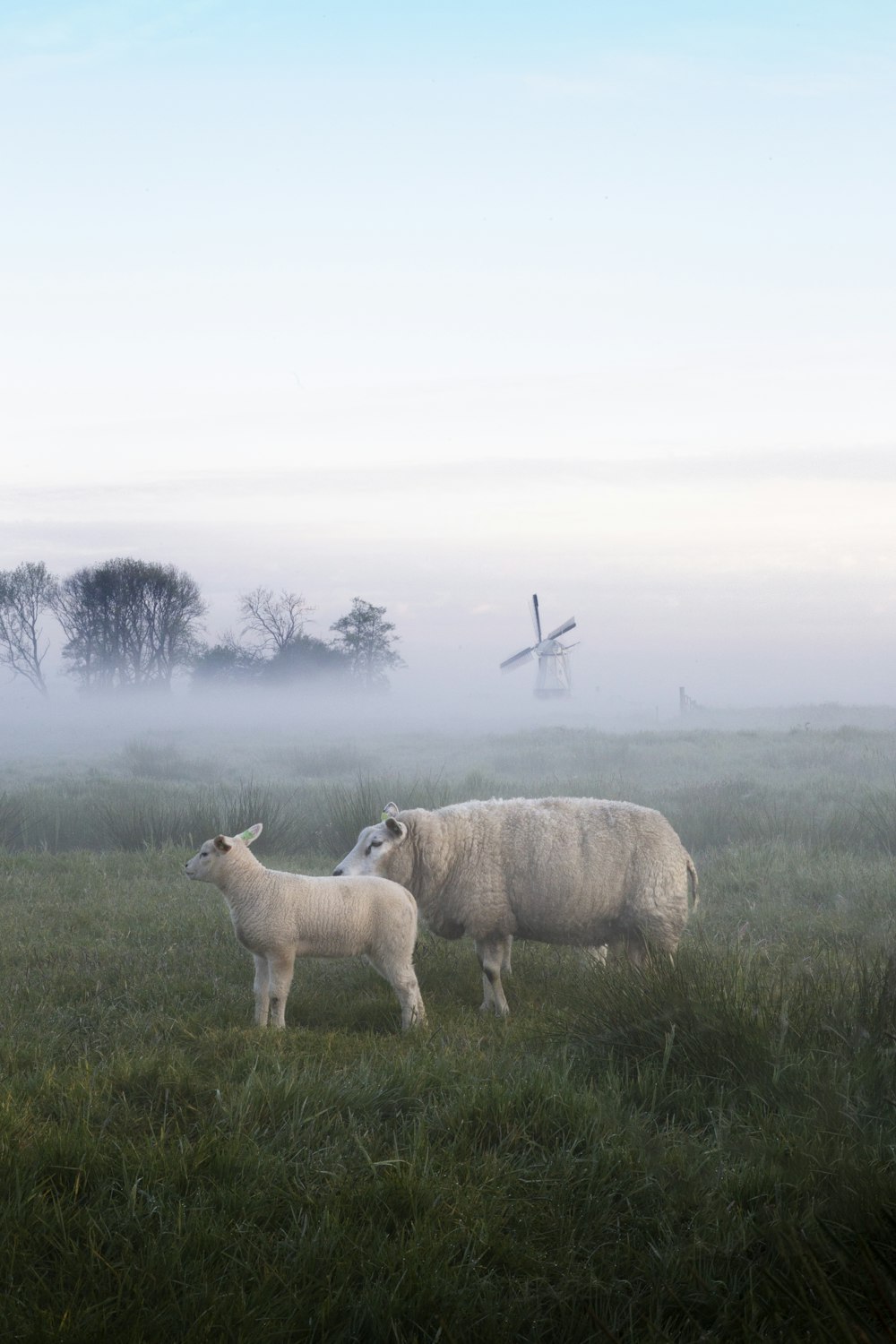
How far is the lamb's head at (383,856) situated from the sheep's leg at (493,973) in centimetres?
78

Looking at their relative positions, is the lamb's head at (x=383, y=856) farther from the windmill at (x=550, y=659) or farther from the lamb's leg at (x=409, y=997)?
the windmill at (x=550, y=659)

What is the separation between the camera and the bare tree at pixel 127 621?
63.2 metres

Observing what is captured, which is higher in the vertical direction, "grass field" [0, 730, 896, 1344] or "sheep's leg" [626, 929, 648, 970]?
"grass field" [0, 730, 896, 1344]

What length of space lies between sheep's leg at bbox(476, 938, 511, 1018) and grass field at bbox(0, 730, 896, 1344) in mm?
234

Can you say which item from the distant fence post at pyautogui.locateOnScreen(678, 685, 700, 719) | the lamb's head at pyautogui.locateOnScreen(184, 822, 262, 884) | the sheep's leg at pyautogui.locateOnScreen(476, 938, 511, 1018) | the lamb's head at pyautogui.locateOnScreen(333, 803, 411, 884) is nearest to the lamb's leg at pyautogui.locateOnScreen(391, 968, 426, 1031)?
the sheep's leg at pyautogui.locateOnScreen(476, 938, 511, 1018)

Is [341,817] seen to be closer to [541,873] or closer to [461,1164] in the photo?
[541,873]

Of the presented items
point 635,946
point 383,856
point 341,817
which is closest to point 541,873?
point 635,946

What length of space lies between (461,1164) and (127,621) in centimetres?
6318

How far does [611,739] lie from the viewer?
34.6 m

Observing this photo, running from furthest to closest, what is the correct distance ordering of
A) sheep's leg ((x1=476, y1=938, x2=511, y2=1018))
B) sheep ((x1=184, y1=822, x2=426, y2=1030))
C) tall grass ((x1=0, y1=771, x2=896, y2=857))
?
tall grass ((x1=0, y1=771, x2=896, y2=857))
sheep's leg ((x1=476, y1=938, x2=511, y2=1018))
sheep ((x1=184, y1=822, x2=426, y2=1030))

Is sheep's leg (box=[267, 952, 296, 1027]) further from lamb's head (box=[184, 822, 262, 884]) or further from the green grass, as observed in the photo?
lamb's head (box=[184, 822, 262, 884])

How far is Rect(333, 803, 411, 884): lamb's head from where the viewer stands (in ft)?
25.9

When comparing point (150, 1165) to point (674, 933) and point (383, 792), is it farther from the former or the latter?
point (383, 792)

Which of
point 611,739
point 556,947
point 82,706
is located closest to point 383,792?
point 556,947
